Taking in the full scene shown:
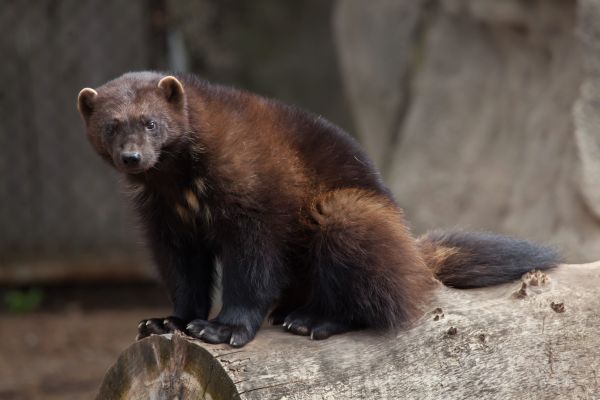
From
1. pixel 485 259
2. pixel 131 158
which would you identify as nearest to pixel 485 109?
pixel 485 259

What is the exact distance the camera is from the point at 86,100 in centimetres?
353

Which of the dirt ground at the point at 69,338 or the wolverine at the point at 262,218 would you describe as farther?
the dirt ground at the point at 69,338

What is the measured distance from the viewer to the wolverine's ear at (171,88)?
3.47 m

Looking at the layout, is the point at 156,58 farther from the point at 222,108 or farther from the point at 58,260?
the point at 222,108

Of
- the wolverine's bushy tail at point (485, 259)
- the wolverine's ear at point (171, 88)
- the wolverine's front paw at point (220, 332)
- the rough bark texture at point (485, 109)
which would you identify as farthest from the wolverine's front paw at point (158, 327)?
the rough bark texture at point (485, 109)

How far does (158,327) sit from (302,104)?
5.68 meters

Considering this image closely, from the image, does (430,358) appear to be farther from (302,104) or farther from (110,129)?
(302,104)

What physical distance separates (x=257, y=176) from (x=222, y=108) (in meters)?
0.31

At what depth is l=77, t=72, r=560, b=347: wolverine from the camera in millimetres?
3414

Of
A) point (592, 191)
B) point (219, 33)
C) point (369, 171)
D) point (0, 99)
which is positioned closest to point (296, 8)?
point (219, 33)

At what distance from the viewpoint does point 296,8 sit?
9031 mm

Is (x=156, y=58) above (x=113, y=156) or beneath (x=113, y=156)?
above

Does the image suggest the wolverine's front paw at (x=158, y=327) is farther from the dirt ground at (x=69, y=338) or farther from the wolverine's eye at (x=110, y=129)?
the dirt ground at (x=69, y=338)

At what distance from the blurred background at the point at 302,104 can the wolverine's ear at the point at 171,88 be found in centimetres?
173
